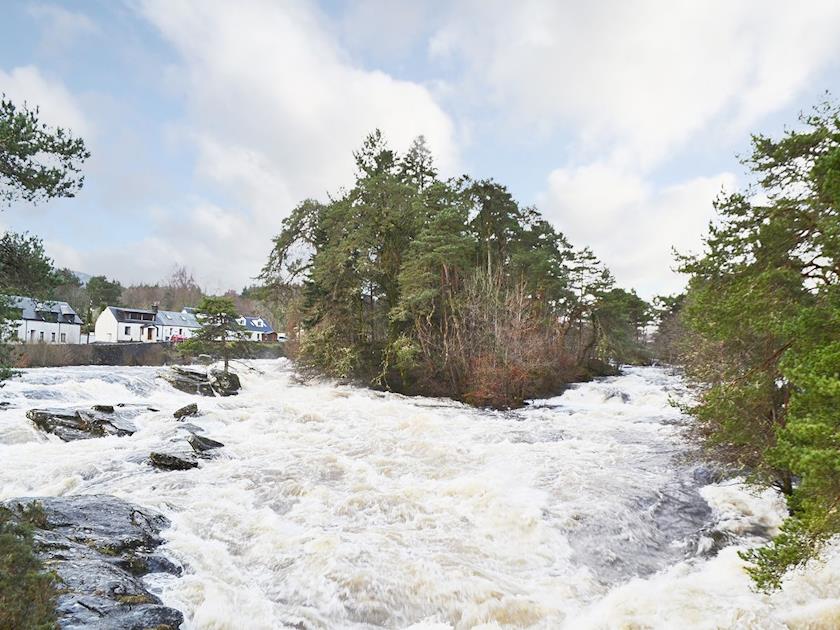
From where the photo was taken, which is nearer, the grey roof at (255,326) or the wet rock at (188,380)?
the wet rock at (188,380)

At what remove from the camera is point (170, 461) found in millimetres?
11141

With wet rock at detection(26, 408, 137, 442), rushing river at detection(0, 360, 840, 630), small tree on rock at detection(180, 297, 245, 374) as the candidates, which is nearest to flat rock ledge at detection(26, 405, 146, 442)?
wet rock at detection(26, 408, 137, 442)

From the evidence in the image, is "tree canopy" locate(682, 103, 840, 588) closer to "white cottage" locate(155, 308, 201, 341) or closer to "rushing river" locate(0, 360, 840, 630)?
"rushing river" locate(0, 360, 840, 630)

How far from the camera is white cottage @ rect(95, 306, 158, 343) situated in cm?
5950

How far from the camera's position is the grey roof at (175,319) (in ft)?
216

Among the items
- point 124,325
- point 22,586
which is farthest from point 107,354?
point 22,586

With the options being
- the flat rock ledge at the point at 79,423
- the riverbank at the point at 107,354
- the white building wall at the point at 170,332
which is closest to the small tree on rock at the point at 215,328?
the riverbank at the point at 107,354

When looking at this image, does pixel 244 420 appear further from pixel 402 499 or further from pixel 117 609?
pixel 117 609

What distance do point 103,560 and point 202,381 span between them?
19287 mm

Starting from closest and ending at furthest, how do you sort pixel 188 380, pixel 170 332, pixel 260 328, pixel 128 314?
pixel 188 380 → pixel 128 314 → pixel 170 332 → pixel 260 328

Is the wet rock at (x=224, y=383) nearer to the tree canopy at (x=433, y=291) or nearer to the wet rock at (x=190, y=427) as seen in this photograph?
the tree canopy at (x=433, y=291)

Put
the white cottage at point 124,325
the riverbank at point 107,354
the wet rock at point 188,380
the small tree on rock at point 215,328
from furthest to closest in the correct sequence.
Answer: the white cottage at point 124,325, the riverbank at point 107,354, the small tree on rock at point 215,328, the wet rock at point 188,380

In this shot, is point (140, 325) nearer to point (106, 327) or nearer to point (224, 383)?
point (106, 327)

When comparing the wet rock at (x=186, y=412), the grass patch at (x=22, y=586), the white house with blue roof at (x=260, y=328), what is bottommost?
the wet rock at (x=186, y=412)
